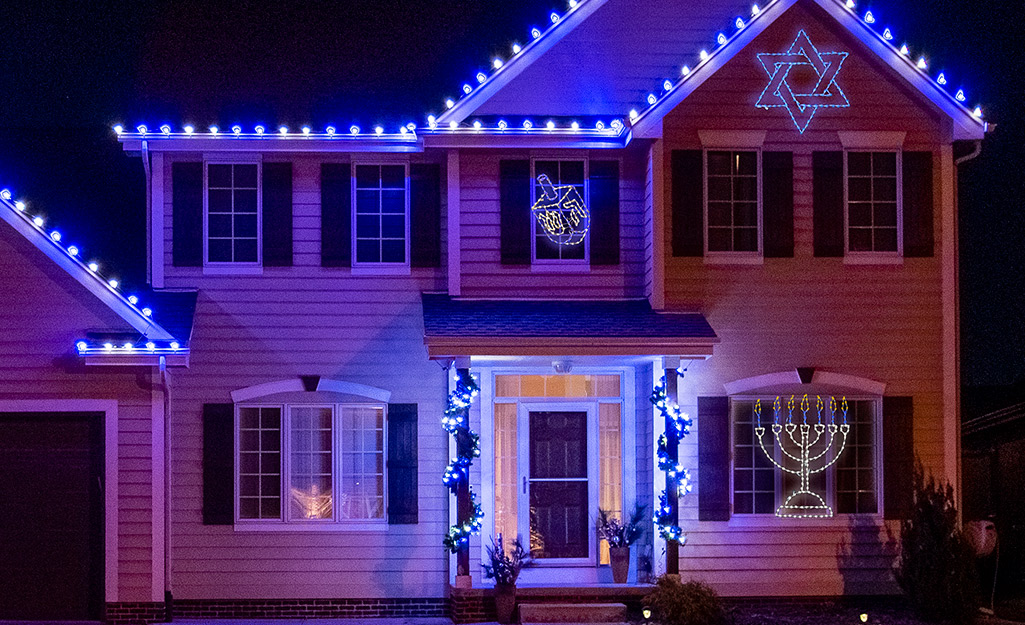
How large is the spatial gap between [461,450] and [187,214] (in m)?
4.33

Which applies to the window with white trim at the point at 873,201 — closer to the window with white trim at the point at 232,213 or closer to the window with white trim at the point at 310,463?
the window with white trim at the point at 310,463

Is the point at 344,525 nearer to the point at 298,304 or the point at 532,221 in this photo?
the point at 298,304

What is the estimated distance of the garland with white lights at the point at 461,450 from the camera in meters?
12.3

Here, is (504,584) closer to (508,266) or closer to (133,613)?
(508,266)

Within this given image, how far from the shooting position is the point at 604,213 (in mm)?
13406

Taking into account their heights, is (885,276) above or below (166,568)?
above

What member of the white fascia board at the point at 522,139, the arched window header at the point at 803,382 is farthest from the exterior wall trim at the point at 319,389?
the arched window header at the point at 803,382

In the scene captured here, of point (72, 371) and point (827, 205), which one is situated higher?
point (827, 205)

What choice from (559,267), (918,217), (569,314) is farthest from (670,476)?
(918,217)

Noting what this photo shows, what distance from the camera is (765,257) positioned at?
518 inches

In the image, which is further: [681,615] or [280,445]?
[280,445]

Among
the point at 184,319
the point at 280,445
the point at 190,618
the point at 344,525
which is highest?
the point at 184,319

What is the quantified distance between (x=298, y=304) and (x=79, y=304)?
7.92 feet

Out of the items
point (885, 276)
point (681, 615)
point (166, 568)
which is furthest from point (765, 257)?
point (166, 568)
